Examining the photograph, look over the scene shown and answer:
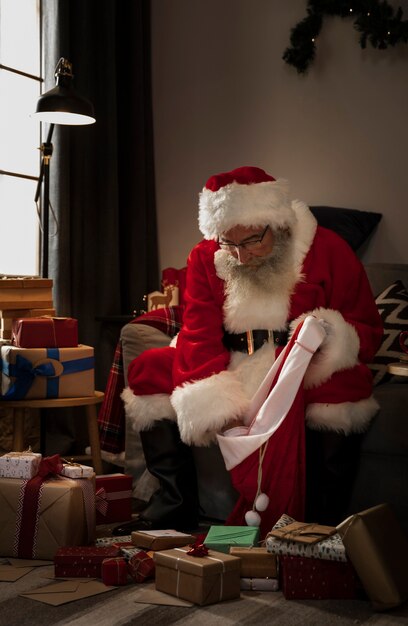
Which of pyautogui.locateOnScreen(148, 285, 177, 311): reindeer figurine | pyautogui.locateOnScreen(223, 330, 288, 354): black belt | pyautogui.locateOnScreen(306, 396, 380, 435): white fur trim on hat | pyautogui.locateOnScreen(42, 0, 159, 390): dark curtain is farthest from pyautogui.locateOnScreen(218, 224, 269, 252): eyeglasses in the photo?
pyautogui.locateOnScreen(42, 0, 159, 390): dark curtain

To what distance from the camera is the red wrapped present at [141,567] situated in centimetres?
202

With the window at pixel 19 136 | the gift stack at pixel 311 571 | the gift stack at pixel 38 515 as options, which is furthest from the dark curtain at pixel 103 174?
the gift stack at pixel 311 571

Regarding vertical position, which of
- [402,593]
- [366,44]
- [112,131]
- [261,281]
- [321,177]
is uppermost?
[366,44]

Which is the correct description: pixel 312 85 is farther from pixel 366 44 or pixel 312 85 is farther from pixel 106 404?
pixel 106 404

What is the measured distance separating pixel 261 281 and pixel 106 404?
34.0 inches

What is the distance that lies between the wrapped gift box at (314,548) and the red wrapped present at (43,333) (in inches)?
47.9

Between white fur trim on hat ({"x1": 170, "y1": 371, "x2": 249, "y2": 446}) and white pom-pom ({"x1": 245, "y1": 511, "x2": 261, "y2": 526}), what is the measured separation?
0.89ft

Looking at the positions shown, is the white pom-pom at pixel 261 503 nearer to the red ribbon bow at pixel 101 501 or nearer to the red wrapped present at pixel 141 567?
the red wrapped present at pixel 141 567

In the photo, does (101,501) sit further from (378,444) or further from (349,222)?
(349,222)

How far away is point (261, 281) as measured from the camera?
2.50 m

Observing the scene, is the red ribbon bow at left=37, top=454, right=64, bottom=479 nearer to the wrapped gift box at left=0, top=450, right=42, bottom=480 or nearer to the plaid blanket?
the wrapped gift box at left=0, top=450, right=42, bottom=480

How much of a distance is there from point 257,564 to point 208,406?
0.51 meters

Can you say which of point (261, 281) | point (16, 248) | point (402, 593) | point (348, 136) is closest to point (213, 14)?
point (348, 136)

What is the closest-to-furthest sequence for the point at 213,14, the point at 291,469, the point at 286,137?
the point at 291,469 → the point at 286,137 → the point at 213,14
